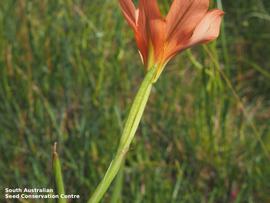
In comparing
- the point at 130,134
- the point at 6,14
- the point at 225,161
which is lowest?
the point at 225,161

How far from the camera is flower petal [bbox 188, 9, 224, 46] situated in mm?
458

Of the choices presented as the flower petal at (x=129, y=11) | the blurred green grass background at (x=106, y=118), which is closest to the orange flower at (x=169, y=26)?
the flower petal at (x=129, y=11)

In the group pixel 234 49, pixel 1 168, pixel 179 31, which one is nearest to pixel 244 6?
pixel 234 49

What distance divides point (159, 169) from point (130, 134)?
734 mm

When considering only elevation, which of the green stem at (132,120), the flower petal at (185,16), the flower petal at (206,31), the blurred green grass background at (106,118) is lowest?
the blurred green grass background at (106,118)

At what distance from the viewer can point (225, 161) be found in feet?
4.00

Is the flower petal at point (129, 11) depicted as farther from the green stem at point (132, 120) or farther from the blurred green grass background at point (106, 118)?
the blurred green grass background at point (106, 118)

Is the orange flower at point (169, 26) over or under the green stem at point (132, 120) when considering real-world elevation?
over

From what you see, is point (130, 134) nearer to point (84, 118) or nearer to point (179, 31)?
point (179, 31)

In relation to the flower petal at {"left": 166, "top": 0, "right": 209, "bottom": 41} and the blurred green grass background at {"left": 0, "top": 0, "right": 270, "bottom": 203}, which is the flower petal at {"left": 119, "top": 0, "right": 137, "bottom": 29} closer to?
the flower petal at {"left": 166, "top": 0, "right": 209, "bottom": 41}

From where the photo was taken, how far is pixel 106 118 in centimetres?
121

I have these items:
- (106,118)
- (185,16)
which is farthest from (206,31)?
(106,118)

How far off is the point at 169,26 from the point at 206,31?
3 centimetres

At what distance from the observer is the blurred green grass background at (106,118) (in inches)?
44.8
